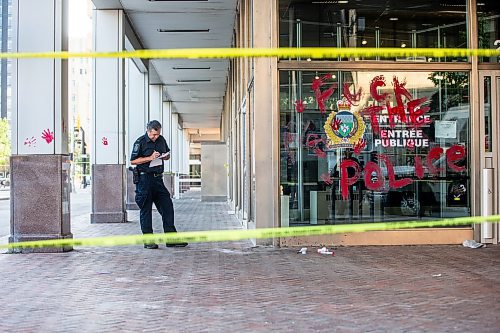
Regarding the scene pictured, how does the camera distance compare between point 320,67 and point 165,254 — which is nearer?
point 165,254

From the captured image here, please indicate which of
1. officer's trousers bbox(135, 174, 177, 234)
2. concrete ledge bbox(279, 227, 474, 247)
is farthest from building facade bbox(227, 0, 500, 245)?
officer's trousers bbox(135, 174, 177, 234)

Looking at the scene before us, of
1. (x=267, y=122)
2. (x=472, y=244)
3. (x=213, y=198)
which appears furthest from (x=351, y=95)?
(x=213, y=198)

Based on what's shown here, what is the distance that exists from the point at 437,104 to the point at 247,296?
5097 mm

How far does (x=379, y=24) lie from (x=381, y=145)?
1.73m

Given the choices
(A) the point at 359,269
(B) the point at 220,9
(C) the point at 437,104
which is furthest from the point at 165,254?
(B) the point at 220,9

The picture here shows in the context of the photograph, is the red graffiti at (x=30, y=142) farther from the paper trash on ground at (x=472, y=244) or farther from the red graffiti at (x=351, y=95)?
the paper trash on ground at (x=472, y=244)

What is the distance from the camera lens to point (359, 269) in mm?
7199

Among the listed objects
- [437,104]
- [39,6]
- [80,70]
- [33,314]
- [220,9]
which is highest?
[80,70]

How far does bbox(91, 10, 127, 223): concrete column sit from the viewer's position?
14.9 meters

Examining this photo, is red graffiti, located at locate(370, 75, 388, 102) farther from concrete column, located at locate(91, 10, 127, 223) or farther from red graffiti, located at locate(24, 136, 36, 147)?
concrete column, located at locate(91, 10, 127, 223)

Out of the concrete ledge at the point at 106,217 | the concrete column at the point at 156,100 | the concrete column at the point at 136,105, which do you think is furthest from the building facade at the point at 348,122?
the concrete column at the point at 156,100

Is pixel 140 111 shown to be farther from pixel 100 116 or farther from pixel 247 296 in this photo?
pixel 247 296

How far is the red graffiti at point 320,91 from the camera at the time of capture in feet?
31.1

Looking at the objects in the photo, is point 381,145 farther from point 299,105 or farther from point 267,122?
point 267,122
